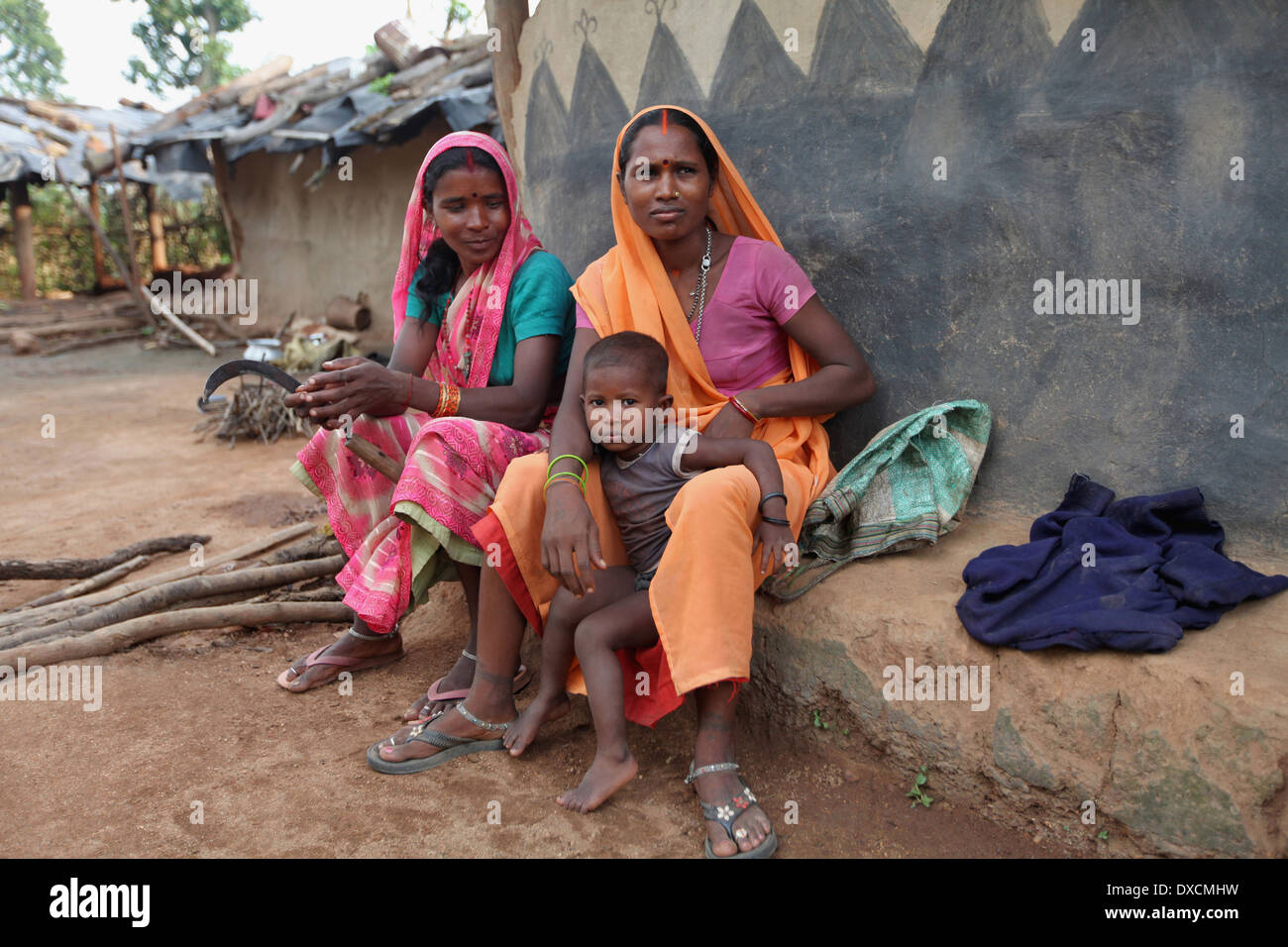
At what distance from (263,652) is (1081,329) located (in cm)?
283

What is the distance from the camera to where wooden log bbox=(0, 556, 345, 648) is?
335 cm

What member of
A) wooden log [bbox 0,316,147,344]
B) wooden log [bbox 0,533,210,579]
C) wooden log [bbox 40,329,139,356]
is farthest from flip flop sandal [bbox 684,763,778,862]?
wooden log [bbox 0,316,147,344]

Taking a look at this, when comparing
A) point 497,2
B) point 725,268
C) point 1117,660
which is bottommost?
point 1117,660

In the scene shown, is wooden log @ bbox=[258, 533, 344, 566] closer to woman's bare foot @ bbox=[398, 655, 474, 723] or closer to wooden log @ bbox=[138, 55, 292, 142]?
woman's bare foot @ bbox=[398, 655, 474, 723]

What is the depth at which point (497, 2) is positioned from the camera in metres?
4.42

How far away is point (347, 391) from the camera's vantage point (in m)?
2.71

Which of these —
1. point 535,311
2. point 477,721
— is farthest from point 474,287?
point 477,721

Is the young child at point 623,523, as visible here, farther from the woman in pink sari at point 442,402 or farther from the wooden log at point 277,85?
the wooden log at point 277,85

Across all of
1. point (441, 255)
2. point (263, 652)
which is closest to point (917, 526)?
point (441, 255)

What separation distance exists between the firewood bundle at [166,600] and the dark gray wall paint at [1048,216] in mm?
2135

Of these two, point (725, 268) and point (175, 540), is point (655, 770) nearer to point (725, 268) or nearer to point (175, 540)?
point (725, 268)

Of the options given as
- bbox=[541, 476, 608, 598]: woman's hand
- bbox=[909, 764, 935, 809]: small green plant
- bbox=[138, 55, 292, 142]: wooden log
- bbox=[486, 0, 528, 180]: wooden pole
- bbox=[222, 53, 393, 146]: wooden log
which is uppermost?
bbox=[138, 55, 292, 142]: wooden log

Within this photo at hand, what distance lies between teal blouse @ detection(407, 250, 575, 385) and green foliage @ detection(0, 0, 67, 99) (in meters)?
35.3

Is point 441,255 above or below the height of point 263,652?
above
